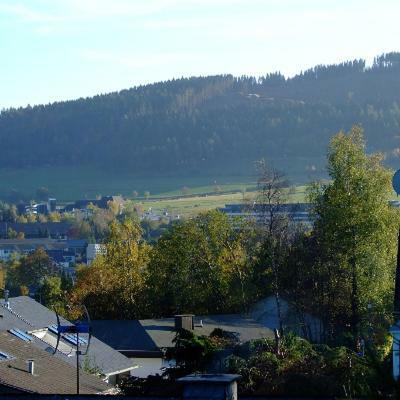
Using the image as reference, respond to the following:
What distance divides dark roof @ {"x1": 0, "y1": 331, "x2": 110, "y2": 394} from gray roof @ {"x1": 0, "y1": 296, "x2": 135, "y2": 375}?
6.82ft

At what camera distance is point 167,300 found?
64.5m

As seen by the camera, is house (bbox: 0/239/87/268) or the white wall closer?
the white wall

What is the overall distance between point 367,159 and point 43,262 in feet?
255

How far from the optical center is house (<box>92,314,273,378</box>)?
4781 centimetres

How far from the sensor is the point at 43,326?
143 feet

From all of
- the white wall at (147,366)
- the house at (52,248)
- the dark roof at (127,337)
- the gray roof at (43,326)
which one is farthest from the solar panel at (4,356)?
the house at (52,248)

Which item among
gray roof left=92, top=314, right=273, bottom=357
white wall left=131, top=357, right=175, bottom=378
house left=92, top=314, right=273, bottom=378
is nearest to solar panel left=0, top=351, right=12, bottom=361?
white wall left=131, top=357, right=175, bottom=378

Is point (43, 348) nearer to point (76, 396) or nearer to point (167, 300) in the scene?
point (76, 396)

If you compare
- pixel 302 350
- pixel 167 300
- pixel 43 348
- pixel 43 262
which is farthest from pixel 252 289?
pixel 43 262

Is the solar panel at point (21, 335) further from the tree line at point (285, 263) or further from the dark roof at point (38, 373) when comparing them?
the tree line at point (285, 263)

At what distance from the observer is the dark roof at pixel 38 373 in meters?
32.1

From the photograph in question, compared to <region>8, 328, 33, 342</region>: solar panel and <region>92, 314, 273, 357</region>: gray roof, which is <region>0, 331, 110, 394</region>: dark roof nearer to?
<region>8, 328, 33, 342</region>: solar panel

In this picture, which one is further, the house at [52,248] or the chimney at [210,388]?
the house at [52,248]

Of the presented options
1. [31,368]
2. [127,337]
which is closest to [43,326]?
[127,337]
